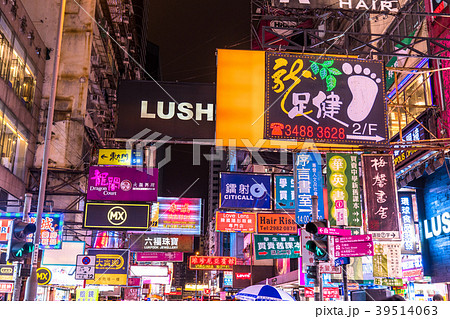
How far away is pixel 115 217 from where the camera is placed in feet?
64.5

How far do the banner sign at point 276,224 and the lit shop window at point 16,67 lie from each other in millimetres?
15171

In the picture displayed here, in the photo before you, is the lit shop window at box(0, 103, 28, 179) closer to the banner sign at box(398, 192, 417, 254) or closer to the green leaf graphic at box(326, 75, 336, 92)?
the green leaf graphic at box(326, 75, 336, 92)

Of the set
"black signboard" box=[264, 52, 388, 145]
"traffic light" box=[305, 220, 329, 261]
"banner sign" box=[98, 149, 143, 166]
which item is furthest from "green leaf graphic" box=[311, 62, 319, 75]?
"banner sign" box=[98, 149, 143, 166]

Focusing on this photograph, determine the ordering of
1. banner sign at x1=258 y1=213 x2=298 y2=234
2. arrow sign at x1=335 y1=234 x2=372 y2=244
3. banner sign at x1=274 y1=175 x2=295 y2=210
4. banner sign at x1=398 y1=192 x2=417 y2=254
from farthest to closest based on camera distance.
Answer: banner sign at x1=398 y1=192 x2=417 y2=254 → banner sign at x1=258 y1=213 x2=298 y2=234 → banner sign at x1=274 y1=175 x2=295 y2=210 → arrow sign at x1=335 y1=234 x2=372 y2=244

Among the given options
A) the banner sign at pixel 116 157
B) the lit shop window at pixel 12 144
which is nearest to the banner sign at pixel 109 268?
the banner sign at pixel 116 157

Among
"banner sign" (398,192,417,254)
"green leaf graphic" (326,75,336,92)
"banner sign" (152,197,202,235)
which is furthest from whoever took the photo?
"banner sign" (152,197,202,235)

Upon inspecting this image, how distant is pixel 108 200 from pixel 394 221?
1190 centimetres

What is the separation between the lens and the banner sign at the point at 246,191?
62.1 feet

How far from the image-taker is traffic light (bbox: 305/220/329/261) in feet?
36.1

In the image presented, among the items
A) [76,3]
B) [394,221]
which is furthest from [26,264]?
[76,3]

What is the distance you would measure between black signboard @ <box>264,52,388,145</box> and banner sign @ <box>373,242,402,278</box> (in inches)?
205

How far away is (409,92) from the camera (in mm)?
22000

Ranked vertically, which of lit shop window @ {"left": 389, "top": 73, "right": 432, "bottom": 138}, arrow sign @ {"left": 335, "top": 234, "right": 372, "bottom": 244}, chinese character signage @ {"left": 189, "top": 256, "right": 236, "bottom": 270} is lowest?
chinese character signage @ {"left": 189, "top": 256, "right": 236, "bottom": 270}

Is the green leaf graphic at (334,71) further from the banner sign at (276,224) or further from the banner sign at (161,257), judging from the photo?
the banner sign at (161,257)
